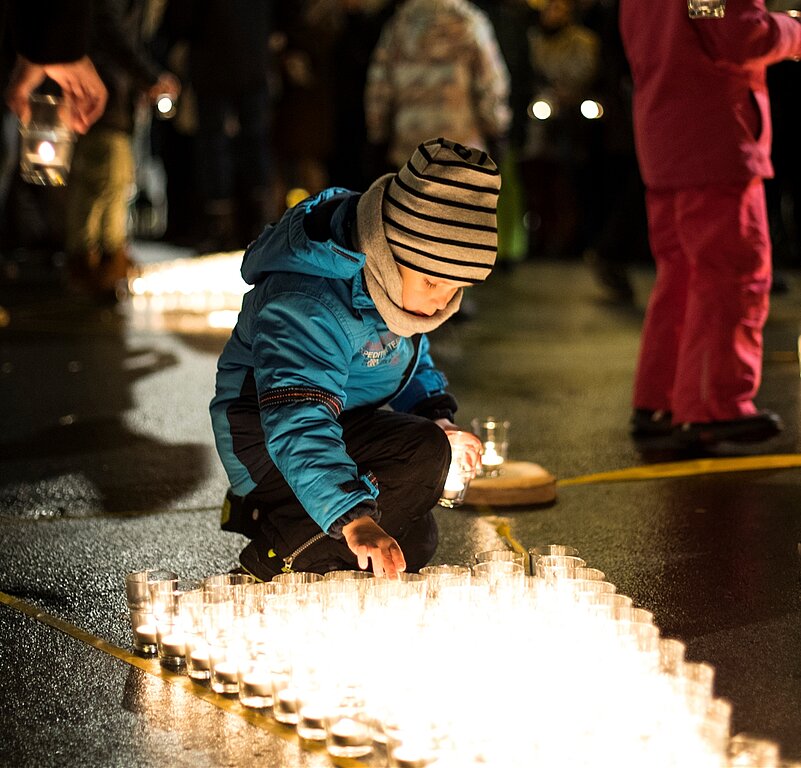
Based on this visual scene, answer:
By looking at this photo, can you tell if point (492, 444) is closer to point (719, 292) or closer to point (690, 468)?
point (690, 468)

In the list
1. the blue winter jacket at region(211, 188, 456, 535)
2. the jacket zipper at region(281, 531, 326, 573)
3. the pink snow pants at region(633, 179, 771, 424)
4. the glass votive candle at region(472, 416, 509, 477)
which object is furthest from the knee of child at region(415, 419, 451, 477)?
the pink snow pants at region(633, 179, 771, 424)

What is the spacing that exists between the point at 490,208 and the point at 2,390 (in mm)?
3675

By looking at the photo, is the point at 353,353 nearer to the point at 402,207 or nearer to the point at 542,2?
the point at 402,207

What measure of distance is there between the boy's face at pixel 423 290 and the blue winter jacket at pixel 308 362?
97mm

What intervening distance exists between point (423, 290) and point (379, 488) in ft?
1.64

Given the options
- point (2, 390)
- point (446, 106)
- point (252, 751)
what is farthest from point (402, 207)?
point (446, 106)

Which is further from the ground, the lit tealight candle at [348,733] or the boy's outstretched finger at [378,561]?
the boy's outstretched finger at [378,561]

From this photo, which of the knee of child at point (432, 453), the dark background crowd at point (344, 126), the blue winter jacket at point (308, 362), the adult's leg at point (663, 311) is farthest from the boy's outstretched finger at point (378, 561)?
the dark background crowd at point (344, 126)

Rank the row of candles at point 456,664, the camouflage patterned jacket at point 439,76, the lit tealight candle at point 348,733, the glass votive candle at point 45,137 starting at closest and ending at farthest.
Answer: the row of candles at point 456,664 → the lit tealight candle at point 348,733 → the glass votive candle at point 45,137 → the camouflage patterned jacket at point 439,76

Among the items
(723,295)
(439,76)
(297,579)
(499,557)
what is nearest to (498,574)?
(499,557)

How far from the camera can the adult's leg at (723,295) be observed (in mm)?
4586

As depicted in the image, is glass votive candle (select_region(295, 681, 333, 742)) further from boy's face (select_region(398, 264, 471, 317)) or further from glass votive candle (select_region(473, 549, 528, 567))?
boy's face (select_region(398, 264, 471, 317))

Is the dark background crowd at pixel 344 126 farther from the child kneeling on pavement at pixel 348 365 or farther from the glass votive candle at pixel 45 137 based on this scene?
the child kneeling on pavement at pixel 348 365

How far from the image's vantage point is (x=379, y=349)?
3.26 metres
